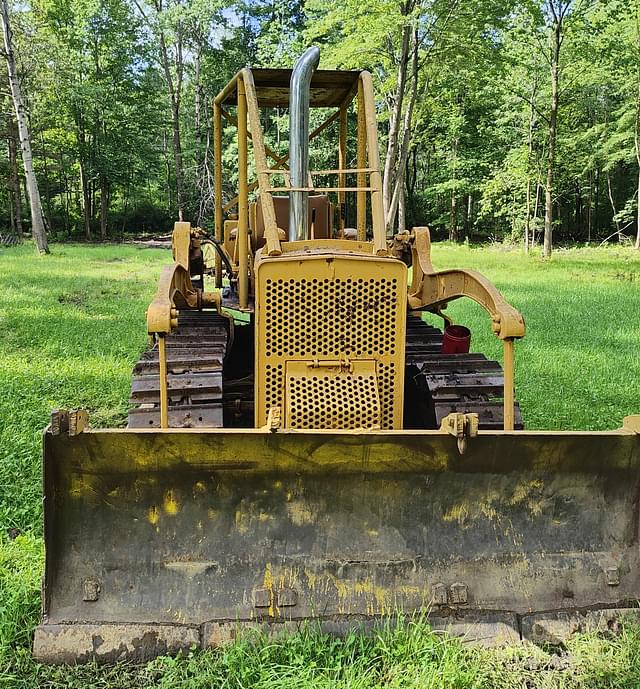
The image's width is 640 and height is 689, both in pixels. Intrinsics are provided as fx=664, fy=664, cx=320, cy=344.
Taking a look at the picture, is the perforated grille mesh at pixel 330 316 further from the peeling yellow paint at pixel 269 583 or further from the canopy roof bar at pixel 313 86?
the canopy roof bar at pixel 313 86

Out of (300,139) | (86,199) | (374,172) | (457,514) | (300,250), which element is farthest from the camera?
(86,199)

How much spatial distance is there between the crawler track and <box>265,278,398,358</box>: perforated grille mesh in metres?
0.55

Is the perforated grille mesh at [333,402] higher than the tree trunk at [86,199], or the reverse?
the tree trunk at [86,199]

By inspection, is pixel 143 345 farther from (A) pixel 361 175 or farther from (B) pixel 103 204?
(B) pixel 103 204

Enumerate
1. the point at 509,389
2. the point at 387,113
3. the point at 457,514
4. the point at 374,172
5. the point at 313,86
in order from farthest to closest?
1. the point at 387,113
2. the point at 313,86
3. the point at 374,172
4. the point at 509,389
5. the point at 457,514

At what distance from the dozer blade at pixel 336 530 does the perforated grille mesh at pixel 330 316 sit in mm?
689

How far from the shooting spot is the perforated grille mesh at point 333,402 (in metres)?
3.31

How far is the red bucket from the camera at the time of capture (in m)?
4.55

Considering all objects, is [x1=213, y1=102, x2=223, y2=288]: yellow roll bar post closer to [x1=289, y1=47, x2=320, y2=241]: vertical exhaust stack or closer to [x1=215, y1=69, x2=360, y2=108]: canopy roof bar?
[x1=215, y1=69, x2=360, y2=108]: canopy roof bar

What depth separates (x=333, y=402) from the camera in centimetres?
333

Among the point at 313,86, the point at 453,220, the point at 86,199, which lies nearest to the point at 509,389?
the point at 313,86

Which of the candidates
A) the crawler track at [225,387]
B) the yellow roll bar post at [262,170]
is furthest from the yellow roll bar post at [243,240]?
the crawler track at [225,387]

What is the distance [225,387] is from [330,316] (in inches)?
47.7

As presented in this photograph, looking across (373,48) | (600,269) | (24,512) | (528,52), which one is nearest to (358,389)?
(24,512)
